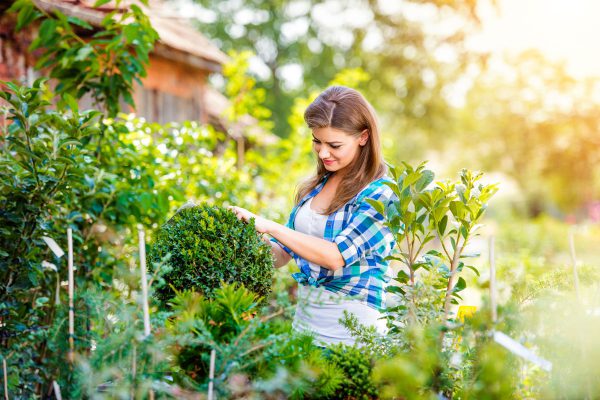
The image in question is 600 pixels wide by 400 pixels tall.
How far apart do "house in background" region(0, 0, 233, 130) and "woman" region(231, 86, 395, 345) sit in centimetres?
350

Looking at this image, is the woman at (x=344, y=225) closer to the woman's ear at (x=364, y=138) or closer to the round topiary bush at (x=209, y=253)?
the woman's ear at (x=364, y=138)

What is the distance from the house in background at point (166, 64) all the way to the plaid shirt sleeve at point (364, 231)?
383 centimetres

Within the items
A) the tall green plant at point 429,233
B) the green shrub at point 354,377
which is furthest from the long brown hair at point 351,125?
the green shrub at point 354,377

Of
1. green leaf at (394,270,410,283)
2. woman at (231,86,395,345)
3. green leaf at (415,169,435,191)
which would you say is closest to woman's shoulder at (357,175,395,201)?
woman at (231,86,395,345)

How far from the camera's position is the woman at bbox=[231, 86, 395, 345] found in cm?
277

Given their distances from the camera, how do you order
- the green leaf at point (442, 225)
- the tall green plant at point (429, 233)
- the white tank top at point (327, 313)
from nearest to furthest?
the tall green plant at point (429, 233)
the green leaf at point (442, 225)
the white tank top at point (327, 313)

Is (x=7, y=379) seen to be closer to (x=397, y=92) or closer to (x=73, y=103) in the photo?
(x=73, y=103)

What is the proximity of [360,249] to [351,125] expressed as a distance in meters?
0.61

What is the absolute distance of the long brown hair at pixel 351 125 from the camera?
A: 2.97m

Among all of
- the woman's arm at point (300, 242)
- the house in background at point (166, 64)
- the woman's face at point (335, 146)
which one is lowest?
the woman's arm at point (300, 242)

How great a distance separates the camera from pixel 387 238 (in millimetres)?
2896

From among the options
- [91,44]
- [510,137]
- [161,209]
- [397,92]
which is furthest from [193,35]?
[510,137]

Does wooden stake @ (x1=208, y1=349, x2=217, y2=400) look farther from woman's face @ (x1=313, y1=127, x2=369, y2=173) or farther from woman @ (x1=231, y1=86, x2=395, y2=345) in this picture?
woman's face @ (x1=313, y1=127, x2=369, y2=173)

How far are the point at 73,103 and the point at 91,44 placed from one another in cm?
90
